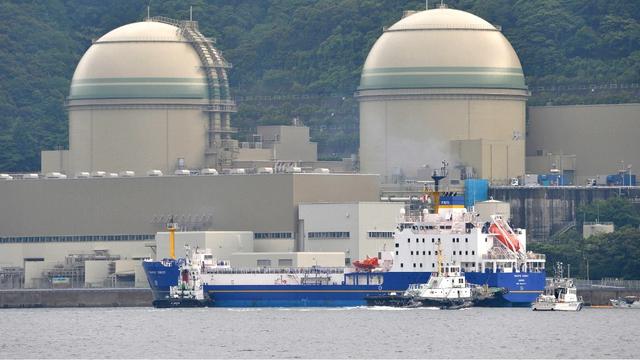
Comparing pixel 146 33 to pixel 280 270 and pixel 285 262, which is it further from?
pixel 280 270

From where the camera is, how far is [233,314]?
14625 cm

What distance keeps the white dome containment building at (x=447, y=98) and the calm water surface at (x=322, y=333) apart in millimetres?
19265

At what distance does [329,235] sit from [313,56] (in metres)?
37.4

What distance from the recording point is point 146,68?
168 metres

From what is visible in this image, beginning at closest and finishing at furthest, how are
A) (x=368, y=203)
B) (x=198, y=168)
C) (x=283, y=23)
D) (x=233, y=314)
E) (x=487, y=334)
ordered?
(x=487, y=334)
(x=233, y=314)
(x=368, y=203)
(x=198, y=168)
(x=283, y=23)

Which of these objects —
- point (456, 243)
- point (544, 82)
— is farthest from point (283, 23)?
point (456, 243)

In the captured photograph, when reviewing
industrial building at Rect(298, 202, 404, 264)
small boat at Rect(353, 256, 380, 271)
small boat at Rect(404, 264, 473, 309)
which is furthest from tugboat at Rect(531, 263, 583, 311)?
industrial building at Rect(298, 202, 404, 264)

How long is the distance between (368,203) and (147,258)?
1226 centimetres

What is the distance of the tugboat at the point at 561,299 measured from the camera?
144125 mm

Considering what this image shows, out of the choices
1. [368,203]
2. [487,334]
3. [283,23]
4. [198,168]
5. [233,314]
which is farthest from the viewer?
[283,23]

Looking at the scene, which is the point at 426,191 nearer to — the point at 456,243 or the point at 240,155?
the point at 456,243

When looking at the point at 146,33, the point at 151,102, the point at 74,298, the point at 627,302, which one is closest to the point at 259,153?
the point at 151,102

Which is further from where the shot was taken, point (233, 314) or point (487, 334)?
point (233, 314)

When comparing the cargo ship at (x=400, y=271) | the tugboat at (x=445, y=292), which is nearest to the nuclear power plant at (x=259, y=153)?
the cargo ship at (x=400, y=271)
